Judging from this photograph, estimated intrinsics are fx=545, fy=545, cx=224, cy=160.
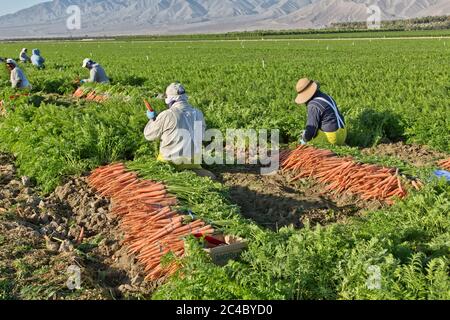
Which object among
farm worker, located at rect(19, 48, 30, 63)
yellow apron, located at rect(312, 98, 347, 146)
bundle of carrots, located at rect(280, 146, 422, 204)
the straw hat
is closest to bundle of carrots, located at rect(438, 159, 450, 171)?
bundle of carrots, located at rect(280, 146, 422, 204)

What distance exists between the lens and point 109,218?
5953 mm

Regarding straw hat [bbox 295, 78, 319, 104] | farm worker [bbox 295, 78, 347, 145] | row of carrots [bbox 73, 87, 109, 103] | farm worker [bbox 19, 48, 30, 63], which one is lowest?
row of carrots [bbox 73, 87, 109, 103]

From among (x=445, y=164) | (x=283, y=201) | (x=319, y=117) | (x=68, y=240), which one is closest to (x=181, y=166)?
(x=283, y=201)

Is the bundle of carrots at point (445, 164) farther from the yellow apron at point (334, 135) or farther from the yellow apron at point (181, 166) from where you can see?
the yellow apron at point (181, 166)

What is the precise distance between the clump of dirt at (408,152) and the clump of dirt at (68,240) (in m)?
4.51

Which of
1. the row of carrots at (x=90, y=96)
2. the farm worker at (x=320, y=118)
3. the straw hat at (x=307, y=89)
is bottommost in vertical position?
the row of carrots at (x=90, y=96)

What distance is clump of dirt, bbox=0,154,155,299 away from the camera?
4551 millimetres

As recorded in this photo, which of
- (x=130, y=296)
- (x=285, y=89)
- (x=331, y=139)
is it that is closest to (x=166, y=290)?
(x=130, y=296)

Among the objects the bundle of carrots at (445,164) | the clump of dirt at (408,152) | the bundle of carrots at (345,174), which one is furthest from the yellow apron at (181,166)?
the bundle of carrots at (445,164)

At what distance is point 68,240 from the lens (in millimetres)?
5449

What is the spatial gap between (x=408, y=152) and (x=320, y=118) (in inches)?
65.4

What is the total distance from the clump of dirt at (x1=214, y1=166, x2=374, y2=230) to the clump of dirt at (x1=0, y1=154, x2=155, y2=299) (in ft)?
5.08

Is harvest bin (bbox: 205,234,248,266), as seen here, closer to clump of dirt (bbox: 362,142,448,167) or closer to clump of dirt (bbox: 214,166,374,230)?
clump of dirt (bbox: 214,166,374,230)

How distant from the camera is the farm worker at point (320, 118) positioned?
810 centimetres
